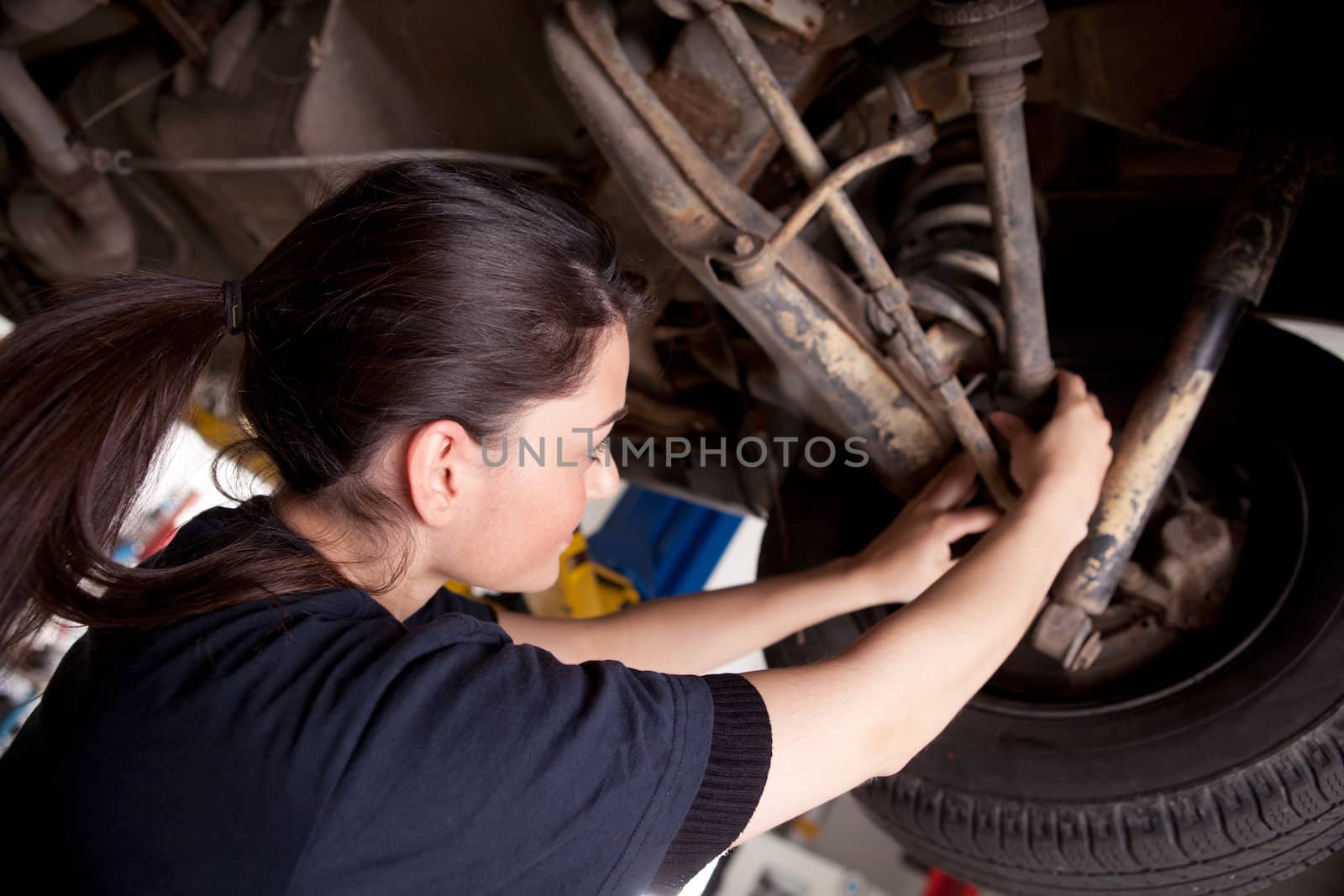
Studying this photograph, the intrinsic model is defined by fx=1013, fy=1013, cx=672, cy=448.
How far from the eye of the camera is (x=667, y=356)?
1232 mm

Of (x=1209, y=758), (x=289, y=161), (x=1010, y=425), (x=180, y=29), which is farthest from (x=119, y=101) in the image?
(x=1209, y=758)

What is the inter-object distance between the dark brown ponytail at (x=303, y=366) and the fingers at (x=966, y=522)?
394mm

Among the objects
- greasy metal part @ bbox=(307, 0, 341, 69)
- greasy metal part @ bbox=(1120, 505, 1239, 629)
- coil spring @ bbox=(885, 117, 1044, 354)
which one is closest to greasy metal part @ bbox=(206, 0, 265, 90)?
greasy metal part @ bbox=(307, 0, 341, 69)

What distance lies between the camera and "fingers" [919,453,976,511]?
0.93 m

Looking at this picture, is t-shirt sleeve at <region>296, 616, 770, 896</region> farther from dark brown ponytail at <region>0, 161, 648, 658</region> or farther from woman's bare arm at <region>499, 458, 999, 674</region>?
woman's bare arm at <region>499, 458, 999, 674</region>

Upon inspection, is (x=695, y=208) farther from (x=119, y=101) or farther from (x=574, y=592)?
(x=574, y=592)

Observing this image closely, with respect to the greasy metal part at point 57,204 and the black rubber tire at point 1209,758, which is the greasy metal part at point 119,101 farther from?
the black rubber tire at point 1209,758

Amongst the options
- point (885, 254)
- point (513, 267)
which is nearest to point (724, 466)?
point (885, 254)

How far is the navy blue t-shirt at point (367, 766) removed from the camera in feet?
1.74

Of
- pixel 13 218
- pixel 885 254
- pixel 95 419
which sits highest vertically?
pixel 13 218

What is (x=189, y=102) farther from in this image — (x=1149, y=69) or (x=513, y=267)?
(x=1149, y=69)

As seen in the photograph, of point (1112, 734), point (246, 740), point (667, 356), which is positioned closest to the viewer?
point (246, 740)

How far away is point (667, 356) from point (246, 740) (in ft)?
2.53

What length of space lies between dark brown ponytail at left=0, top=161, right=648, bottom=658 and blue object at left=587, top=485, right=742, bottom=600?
1.35 m
